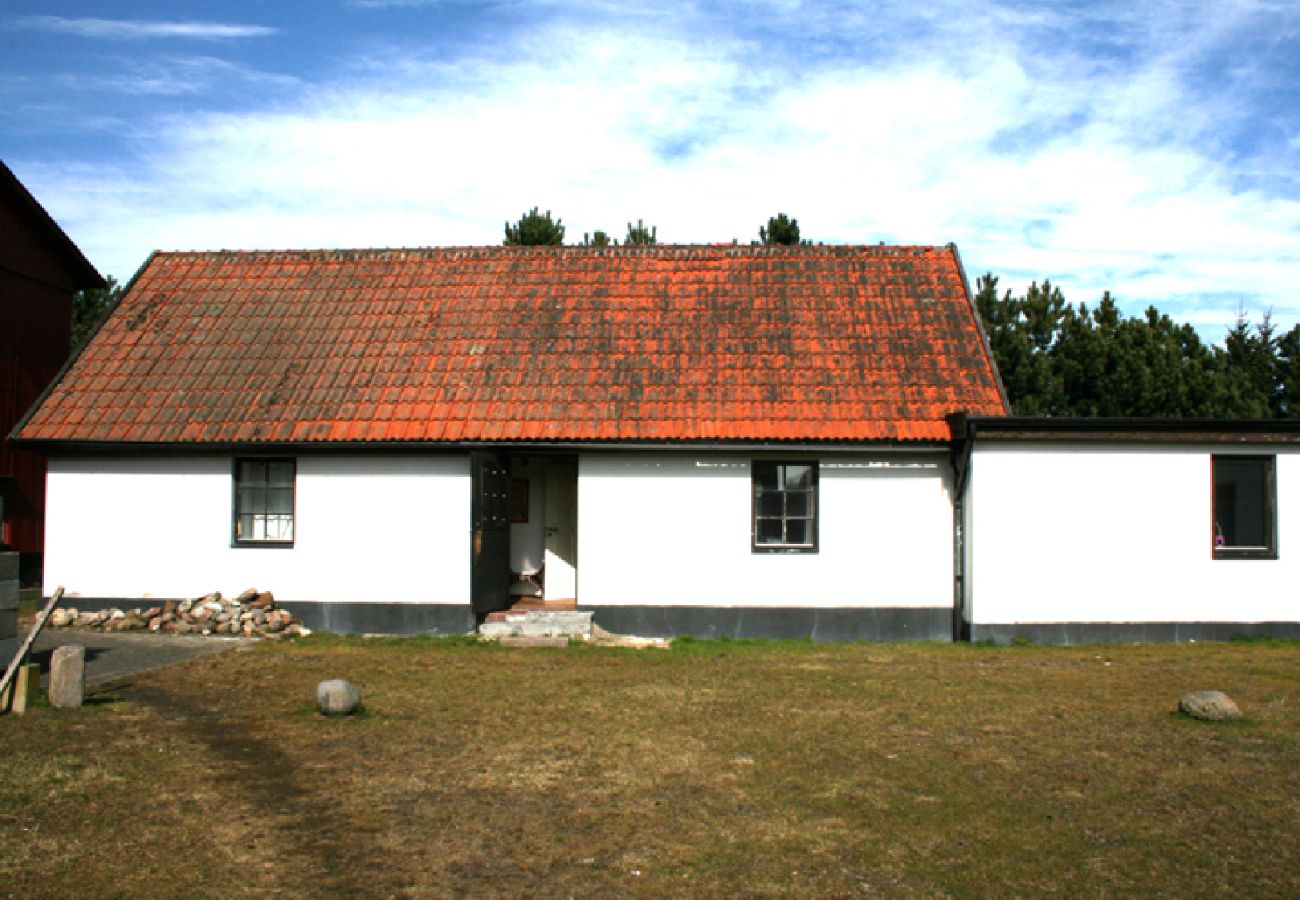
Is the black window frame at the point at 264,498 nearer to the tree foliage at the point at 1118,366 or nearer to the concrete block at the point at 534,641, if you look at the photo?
Answer: the concrete block at the point at 534,641

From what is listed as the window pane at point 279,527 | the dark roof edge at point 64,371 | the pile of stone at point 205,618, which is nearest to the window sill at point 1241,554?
the pile of stone at point 205,618

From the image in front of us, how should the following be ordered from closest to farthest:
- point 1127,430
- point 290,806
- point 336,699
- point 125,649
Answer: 1. point 290,806
2. point 336,699
3. point 125,649
4. point 1127,430

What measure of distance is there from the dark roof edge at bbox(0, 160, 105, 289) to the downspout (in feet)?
59.7

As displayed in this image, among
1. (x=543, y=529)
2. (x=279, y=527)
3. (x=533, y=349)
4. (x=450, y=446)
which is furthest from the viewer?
(x=543, y=529)

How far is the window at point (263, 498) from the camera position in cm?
1609

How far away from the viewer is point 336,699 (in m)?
10.0

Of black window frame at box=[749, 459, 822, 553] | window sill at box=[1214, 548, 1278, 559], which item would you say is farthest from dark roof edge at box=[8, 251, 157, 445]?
window sill at box=[1214, 548, 1278, 559]

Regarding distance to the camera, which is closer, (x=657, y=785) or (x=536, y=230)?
(x=657, y=785)

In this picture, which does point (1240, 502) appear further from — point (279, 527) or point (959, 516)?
point (279, 527)

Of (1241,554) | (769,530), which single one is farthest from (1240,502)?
(769,530)

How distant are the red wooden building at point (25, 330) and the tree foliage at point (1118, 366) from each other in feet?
66.6

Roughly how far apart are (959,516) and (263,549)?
9.71m

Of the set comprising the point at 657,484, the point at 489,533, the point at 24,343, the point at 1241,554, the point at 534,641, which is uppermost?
the point at 24,343

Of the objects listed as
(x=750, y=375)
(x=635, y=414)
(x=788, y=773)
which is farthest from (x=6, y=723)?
(x=750, y=375)
